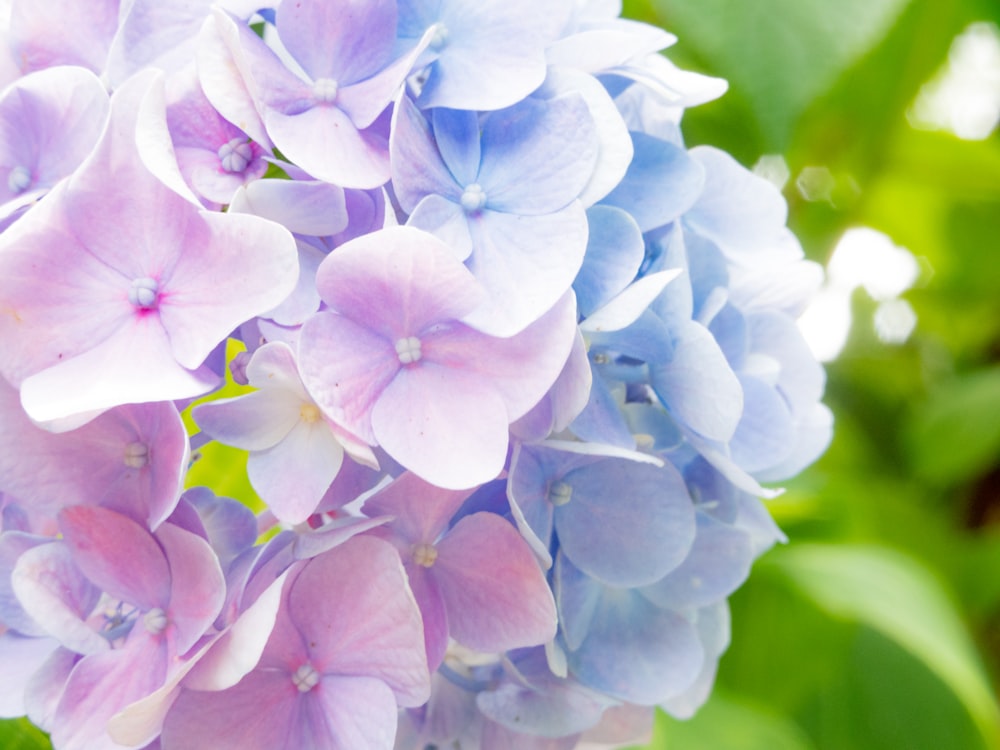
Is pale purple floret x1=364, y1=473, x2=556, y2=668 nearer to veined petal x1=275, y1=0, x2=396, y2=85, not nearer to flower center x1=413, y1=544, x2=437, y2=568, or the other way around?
flower center x1=413, y1=544, x2=437, y2=568

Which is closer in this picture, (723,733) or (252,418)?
(252,418)

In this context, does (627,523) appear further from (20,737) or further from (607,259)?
(20,737)

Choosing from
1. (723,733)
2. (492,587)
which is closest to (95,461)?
(492,587)

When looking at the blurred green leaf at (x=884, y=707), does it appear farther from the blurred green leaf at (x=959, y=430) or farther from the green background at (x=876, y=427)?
the blurred green leaf at (x=959, y=430)

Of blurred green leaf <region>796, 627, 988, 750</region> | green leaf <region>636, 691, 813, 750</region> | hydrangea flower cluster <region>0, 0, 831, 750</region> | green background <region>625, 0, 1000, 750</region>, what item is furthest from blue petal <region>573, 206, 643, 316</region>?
blurred green leaf <region>796, 627, 988, 750</region>

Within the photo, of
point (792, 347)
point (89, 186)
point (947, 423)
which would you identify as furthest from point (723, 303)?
point (947, 423)

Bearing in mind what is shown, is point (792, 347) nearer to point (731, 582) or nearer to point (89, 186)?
point (731, 582)

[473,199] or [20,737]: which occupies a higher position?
[473,199]
